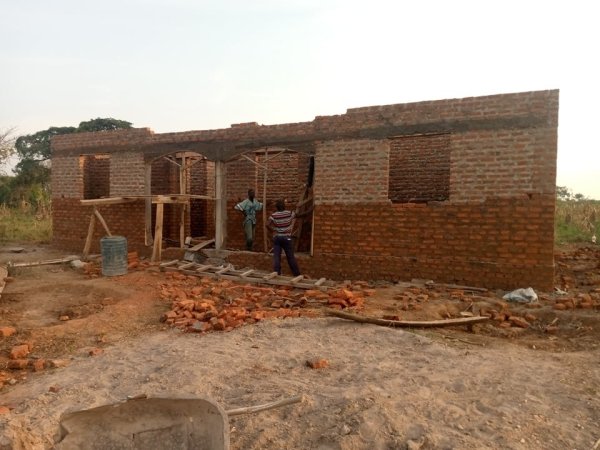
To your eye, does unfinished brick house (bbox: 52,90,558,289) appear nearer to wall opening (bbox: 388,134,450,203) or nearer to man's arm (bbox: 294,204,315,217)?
wall opening (bbox: 388,134,450,203)

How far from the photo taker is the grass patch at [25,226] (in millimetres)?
14648

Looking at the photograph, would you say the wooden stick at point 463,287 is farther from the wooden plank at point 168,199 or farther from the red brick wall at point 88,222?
the red brick wall at point 88,222

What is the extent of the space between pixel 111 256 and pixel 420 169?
718cm

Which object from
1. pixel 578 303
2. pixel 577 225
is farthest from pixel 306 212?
pixel 577 225

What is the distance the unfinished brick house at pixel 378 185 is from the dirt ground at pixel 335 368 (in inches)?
36.6

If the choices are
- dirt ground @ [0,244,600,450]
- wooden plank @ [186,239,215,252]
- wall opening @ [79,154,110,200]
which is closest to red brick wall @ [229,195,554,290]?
dirt ground @ [0,244,600,450]

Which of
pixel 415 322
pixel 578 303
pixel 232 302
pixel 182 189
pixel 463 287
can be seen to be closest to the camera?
pixel 415 322

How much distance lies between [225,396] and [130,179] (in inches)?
341

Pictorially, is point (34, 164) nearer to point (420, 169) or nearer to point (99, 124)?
point (99, 124)

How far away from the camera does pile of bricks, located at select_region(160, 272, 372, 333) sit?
5.84 metres

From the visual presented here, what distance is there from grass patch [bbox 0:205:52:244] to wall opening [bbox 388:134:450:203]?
36.1 ft

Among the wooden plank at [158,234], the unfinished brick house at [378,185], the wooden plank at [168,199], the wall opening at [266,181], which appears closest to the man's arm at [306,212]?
the unfinished brick house at [378,185]

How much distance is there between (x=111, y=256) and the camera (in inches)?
346

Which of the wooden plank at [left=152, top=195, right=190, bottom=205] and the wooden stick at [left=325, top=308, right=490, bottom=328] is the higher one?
the wooden plank at [left=152, top=195, right=190, bottom=205]
